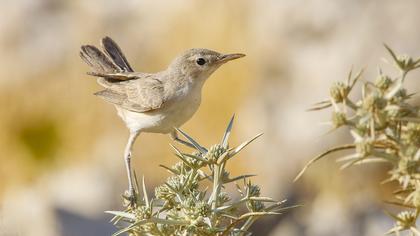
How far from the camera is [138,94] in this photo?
5668 mm

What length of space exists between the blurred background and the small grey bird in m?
2.86

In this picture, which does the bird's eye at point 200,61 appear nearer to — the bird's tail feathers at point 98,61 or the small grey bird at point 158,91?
the small grey bird at point 158,91

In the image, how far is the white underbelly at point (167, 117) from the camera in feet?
17.6

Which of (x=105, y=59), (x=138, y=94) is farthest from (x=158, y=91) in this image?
(x=105, y=59)

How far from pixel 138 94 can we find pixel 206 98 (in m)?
7.03

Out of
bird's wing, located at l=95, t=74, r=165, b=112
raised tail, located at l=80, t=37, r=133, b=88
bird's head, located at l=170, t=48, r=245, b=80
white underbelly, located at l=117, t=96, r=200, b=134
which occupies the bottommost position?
white underbelly, located at l=117, t=96, r=200, b=134

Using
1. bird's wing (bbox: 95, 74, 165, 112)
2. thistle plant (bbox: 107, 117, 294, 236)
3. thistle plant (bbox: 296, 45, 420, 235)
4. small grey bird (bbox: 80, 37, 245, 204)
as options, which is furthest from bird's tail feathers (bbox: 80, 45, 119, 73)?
thistle plant (bbox: 296, 45, 420, 235)

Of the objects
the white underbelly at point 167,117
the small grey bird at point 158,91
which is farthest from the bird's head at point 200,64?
the white underbelly at point 167,117

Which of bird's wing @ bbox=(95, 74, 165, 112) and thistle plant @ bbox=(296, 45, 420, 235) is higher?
thistle plant @ bbox=(296, 45, 420, 235)

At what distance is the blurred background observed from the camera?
10500 mm

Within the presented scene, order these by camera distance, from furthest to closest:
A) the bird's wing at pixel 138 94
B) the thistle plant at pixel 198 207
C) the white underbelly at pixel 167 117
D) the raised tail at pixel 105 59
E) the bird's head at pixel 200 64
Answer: the raised tail at pixel 105 59, the bird's head at pixel 200 64, the bird's wing at pixel 138 94, the white underbelly at pixel 167 117, the thistle plant at pixel 198 207

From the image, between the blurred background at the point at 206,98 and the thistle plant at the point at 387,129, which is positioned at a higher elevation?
the thistle plant at the point at 387,129

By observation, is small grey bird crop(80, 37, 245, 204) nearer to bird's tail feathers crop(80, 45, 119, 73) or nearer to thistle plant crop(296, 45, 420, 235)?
bird's tail feathers crop(80, 45, 119, 73)

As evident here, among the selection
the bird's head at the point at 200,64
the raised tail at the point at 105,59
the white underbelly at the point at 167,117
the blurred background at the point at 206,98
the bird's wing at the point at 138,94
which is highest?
the raised tail at the point at 105,59
